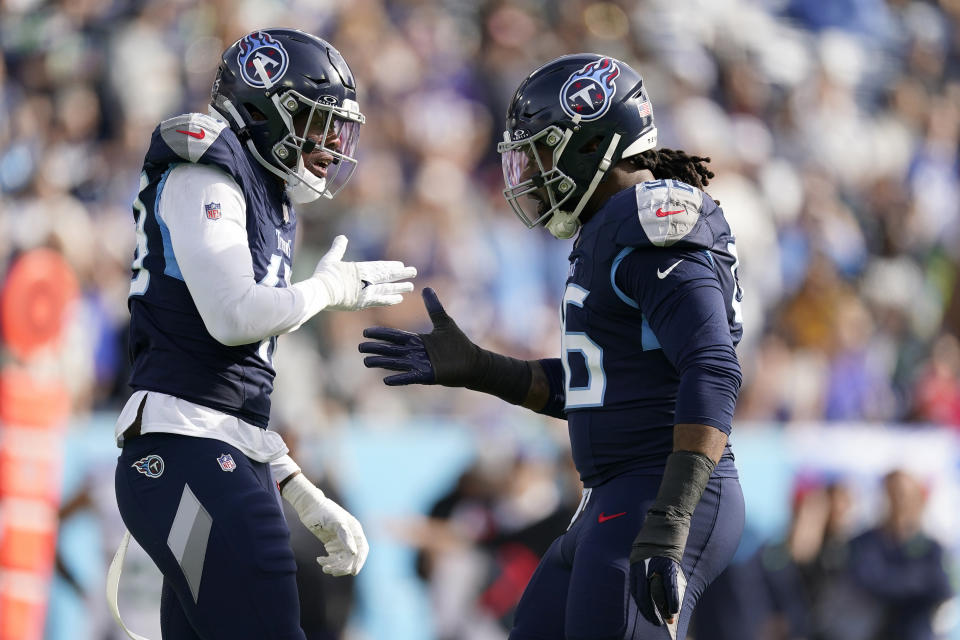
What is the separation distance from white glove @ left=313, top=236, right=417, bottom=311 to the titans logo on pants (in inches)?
23.9

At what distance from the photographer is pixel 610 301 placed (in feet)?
10.6

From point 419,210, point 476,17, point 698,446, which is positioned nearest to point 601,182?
point 698,446

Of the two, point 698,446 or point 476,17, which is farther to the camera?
point 476,17

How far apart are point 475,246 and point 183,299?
487 centimetres

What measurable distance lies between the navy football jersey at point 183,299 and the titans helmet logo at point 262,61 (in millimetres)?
266

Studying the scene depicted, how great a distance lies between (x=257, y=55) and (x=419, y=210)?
4342mm

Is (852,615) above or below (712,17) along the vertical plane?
below

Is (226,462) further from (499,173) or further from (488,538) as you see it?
(499,173)

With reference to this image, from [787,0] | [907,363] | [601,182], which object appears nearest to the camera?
[601,182]

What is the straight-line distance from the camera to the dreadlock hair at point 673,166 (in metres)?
3.59

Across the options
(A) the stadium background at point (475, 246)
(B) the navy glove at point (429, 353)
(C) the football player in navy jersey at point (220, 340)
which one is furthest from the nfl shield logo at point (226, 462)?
(A) the stadium background at point (475, 246)

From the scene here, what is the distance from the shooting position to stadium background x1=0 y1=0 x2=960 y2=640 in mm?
6633

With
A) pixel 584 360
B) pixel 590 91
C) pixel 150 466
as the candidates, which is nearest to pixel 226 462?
pixel 150 466

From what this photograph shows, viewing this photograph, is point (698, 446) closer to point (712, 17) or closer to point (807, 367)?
point (807, 367)
